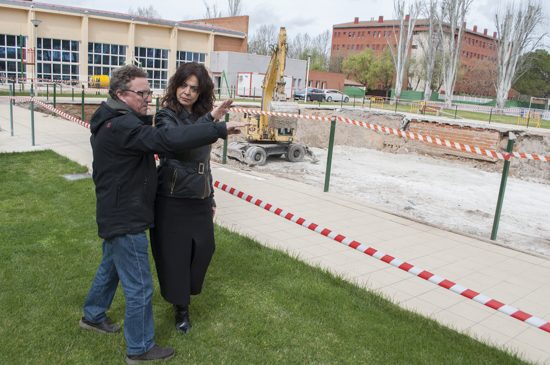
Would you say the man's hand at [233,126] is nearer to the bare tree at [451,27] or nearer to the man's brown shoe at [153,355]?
the man's brown shoe at [153,355]

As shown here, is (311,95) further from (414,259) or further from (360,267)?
(360,267)

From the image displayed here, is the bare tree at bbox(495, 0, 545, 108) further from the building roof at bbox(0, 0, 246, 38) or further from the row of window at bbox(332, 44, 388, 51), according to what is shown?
the row of window at bbox(332, 44, 388, 51)

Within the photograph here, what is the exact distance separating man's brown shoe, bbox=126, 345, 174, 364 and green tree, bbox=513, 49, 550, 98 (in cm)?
8447

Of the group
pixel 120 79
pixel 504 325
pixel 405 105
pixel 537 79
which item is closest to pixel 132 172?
pixel 120 79

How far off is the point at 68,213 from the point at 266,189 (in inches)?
152

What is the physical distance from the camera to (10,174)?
8.91 m

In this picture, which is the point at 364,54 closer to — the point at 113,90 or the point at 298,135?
the point at 298,135

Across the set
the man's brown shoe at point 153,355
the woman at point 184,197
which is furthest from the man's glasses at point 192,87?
the man's brown shoe at point 153,355

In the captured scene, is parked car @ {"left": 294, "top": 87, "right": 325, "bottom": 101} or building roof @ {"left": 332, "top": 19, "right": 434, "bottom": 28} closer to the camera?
parked car @ {"left": 294, "top": 87, "right": 325, "bottom": 101}

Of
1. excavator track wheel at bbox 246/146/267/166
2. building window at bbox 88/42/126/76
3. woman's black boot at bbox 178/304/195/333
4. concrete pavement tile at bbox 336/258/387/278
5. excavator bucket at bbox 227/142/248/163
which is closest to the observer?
woman's black boot at bbox 178/304/195/333

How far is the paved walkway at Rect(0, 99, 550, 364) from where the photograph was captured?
4.54 meters

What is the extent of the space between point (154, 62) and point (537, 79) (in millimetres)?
60358

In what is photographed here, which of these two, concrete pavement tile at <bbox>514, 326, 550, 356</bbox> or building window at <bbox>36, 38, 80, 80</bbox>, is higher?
building window at <bbox>36, 38, 80, 80</bbox>

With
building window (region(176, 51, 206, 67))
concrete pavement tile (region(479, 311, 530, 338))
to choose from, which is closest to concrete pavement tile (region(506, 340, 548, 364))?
concrete pavement tile (region(479, 311, 530, 338))
